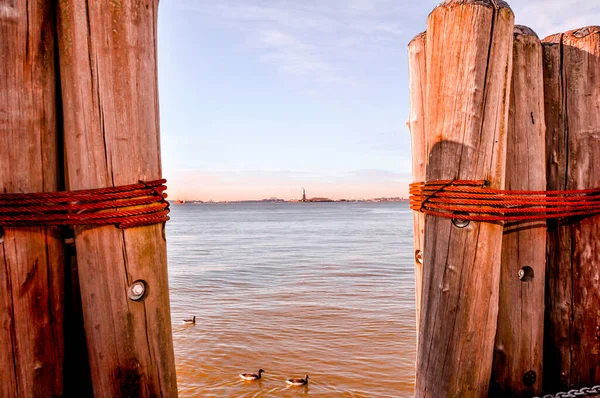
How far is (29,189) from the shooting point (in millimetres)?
2336

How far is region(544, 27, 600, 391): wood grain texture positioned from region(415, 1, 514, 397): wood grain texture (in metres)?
0.64

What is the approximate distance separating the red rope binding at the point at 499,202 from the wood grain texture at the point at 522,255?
0.44 feet

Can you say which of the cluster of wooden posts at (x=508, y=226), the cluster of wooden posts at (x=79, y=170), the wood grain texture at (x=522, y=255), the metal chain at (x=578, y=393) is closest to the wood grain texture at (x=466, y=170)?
the cluster of wooden posts at (x=508, y=226)

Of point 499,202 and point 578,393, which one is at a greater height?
point 499,202

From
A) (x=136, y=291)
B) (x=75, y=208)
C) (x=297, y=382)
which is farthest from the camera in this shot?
(x=297, y=382)

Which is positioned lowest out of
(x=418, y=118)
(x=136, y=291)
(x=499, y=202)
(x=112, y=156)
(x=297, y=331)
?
(x=297, y=331)

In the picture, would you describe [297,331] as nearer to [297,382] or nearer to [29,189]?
[297,382]

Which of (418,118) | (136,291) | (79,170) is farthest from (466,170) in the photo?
(79,170)

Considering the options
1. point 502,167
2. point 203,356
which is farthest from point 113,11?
point 203,356

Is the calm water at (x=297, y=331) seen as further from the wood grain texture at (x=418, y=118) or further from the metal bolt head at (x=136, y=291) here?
the metal bolt head at (x=136, y=291)

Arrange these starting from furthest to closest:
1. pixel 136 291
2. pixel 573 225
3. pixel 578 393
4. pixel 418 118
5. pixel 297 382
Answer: pixel 297 382
pixel 418 118
pixel 573 225
pixel 578 393
pixel 136 291

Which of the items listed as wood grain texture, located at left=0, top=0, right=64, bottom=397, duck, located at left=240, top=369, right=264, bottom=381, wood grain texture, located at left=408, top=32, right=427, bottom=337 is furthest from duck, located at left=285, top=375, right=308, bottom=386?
wood grain texture, located at left=0, top=0, right=64, bottom=397

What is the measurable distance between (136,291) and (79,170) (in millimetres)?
668

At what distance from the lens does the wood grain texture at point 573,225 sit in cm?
308
